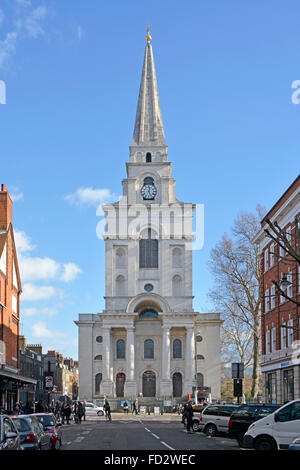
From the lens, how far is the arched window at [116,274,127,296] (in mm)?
83562

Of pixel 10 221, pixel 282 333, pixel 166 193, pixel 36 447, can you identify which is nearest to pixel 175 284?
pixel 166 193

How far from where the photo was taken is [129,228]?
8394 centimetres

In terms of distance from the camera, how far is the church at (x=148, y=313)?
8069 cm

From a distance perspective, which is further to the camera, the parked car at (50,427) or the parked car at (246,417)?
the parked car at (246,417)

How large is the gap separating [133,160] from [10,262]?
3808 cm

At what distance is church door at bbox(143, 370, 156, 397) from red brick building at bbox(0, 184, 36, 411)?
29.1 meters

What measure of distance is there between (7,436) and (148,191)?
72821 millimetres

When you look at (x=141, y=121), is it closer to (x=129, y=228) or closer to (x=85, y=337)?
(x=129, y=228)

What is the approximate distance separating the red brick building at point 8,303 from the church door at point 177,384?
29.6 meters

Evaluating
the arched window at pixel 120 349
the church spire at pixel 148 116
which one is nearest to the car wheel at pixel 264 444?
the arched window at pixel 120 349

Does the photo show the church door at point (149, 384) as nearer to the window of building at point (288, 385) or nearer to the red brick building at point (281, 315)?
the red brick building at point (281, 315)

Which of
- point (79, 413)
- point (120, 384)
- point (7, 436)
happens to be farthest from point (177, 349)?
point (7, 436)

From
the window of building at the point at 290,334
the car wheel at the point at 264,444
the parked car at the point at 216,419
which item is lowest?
the parked car at the point at 216,419

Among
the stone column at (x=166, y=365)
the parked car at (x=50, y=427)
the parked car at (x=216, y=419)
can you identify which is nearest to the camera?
the parked car at (x=50, y=427)
